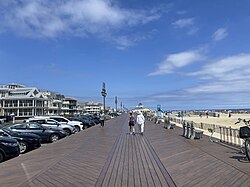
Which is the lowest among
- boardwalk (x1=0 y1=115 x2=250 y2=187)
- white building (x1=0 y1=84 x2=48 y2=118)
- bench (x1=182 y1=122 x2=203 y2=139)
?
boardwalk (x1=0 y1=115 x2=250 y2=187)

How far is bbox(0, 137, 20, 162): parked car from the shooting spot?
32.7 feet

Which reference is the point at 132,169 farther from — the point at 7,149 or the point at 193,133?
the point at 193,133

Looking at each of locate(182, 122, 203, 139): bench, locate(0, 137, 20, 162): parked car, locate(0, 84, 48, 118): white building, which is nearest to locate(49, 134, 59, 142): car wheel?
locate(0, 137, 20, 162): parked car

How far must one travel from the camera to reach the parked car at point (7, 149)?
995cm

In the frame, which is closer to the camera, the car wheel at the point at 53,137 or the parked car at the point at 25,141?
the parked car at the point at 25,141

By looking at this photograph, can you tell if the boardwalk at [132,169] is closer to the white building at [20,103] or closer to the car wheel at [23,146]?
the car wheel at [23,146]

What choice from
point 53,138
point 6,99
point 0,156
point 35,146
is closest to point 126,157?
point 0,156

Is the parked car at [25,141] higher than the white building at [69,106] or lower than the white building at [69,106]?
lower

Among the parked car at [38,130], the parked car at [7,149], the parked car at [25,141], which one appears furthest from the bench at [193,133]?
the parked car at [7,149]

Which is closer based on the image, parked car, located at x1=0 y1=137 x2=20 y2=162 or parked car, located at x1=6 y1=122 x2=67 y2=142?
parked car, located at x1=0 y1=137 x2=20 y2=162

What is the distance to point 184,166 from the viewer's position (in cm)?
792

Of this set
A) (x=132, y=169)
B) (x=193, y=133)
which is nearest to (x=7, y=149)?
(x=132, y=169)

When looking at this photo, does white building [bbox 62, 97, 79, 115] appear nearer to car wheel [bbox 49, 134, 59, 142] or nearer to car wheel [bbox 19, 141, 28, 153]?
car wheel [bbox 49, 134, 59, 142]

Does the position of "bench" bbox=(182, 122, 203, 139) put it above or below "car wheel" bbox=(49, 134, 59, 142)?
above
